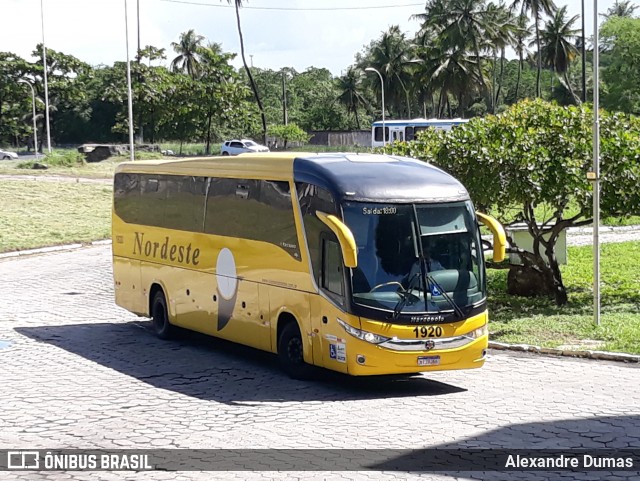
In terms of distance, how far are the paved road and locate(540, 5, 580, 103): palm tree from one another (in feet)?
267

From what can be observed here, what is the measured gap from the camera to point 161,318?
62.1ft

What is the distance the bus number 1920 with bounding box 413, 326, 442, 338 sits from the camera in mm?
13539

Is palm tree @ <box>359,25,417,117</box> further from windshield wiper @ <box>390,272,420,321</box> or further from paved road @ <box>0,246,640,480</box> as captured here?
windshield wiper @ <box>390,272,420,321</box>

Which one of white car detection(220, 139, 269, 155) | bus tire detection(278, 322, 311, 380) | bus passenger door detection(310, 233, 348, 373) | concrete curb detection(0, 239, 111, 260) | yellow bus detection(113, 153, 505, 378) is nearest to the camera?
yellow bus detection(113, 153, 505, 378)

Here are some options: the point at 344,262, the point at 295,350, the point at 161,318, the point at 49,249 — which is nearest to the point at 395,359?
the point at 344,262

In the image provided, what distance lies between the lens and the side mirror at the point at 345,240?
13.1 meters

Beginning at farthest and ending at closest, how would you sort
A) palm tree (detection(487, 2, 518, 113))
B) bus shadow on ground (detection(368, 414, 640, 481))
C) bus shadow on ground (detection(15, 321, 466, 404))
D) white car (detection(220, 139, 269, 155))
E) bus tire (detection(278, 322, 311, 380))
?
palm tree (detection(487, 2, 518, 113)) < white car (detection(220, 139, 269, 155)) < bus tire (detection(278, 322, 311, 380)) < bus shadow on ground (detection(15, 321, 466, 404)) < bus shadow on ground (detection(368, 414, 640, 481))

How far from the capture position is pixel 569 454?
33.2ft

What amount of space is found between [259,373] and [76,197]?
32.2 meters

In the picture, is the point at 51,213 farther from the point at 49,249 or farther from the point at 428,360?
the point at 428,360

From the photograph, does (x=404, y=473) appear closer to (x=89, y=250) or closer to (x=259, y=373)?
(x=259, y=373)

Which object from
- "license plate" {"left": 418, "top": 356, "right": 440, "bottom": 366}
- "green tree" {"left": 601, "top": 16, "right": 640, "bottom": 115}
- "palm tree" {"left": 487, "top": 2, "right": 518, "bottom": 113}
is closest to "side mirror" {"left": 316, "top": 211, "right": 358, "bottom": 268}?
"license plate" {"left": 418, "top": 356, "right": 440, "bottom": 366}

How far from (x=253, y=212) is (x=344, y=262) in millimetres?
3132

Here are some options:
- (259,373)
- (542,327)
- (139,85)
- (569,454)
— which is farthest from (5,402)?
(139,85)
